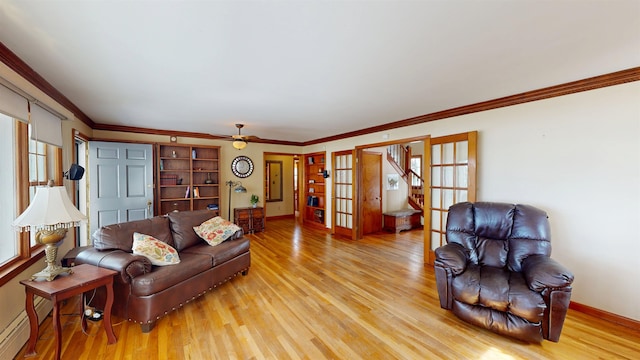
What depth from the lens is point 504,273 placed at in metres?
2.36

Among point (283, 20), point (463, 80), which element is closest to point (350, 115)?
point (463, 80)

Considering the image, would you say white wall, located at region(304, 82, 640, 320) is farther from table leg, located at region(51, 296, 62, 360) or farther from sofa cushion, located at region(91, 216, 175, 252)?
table leg, located at region(51, 296, 62, 360)

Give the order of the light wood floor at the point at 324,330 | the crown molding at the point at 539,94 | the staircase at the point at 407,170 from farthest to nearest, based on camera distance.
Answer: the staircase at the point at 407,170, the crown molding at the point at 539,94, the light wood floor at the point at 324,330

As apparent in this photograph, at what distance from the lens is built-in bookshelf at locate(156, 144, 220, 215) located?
5.26 m

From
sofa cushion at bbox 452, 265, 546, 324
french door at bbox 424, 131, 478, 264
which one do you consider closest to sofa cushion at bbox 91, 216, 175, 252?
sofa cushion at bbox 452, 265, 546, 324

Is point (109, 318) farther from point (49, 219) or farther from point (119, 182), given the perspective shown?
point (119, 182)

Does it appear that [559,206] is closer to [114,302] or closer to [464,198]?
[464,198]

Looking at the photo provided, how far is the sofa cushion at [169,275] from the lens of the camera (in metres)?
2.21

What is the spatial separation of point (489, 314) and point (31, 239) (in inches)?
169

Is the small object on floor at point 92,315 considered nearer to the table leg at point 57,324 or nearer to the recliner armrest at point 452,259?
the table leg at point 57,324

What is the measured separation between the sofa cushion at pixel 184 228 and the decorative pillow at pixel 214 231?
0.25ft

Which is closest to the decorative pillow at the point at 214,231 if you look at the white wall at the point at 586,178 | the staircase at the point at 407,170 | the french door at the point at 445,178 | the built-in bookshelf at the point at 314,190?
the french door at the point at 445,178

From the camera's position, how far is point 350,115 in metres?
3.94

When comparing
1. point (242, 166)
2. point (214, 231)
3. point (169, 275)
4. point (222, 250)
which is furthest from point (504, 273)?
point (242, 166)
